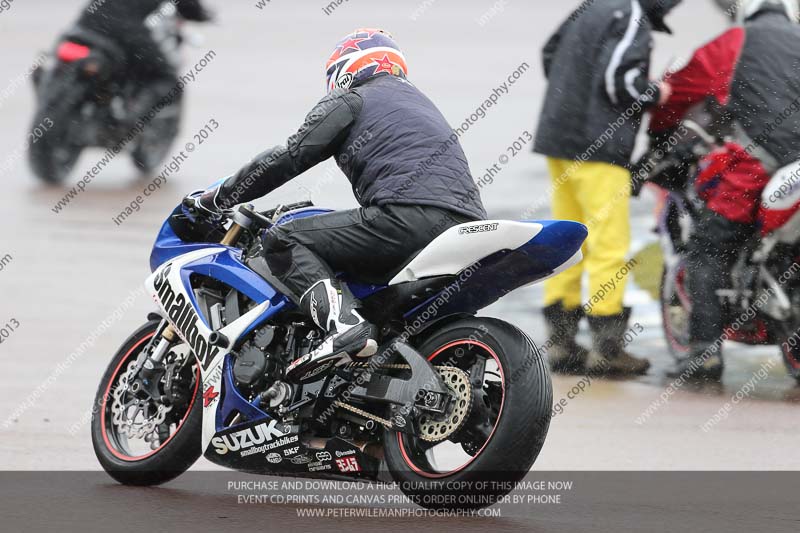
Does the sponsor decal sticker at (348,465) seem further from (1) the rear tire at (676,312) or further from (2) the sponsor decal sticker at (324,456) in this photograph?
(1) the rear tire at (676,312)

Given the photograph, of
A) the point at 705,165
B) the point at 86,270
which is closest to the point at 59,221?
the point at 86,270

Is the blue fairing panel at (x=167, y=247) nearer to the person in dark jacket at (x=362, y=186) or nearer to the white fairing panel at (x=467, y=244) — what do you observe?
the person in dark jacket at (x=362, y=186)

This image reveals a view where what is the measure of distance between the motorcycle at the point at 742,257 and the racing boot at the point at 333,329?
11.2 feet

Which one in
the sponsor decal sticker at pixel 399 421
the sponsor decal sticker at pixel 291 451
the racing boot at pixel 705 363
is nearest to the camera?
the sponsor decal sticker at pixel 399 421

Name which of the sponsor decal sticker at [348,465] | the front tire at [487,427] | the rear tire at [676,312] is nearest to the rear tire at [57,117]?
the rear tire at [676,312]

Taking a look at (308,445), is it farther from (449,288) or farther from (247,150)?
(247,150)

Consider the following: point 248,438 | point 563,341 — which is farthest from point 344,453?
point 563,341

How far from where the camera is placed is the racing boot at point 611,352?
29.3ft

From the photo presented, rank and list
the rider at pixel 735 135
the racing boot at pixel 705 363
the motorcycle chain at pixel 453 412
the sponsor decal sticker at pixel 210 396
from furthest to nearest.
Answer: the racing boot at pixel 705 363 → the rider at pixel 735 135 → the sponsor decal sticker at pixel 210 396 → the motorcycle chain at pixel 453 412

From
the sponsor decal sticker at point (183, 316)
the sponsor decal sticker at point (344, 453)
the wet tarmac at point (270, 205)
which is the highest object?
the sponsor decal sticker at point (183, 316)

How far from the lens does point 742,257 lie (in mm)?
8703

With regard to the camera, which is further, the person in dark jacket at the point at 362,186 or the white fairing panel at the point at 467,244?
the person in dark jacket at the point at 362,186

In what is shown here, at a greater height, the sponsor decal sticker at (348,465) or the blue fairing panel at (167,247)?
the blue fairing panel at (167,247)

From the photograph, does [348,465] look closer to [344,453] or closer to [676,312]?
[344,453]
